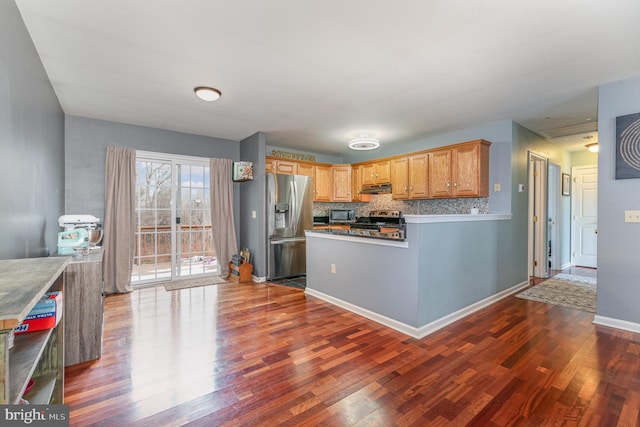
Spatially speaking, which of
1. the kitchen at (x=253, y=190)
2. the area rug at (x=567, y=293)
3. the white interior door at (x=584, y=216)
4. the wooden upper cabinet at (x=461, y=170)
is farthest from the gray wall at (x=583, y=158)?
the wooden upper cabinet at (x=461, y=170)

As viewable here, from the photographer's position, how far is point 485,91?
10.1 feet

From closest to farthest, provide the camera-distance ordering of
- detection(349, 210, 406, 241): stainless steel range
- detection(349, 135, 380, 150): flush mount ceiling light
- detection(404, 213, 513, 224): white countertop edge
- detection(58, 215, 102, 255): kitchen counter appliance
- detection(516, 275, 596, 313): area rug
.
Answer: detection(58, 215, 102, 255): kitchen counter appliance, detection(404, 213, 513, 224): white countertop edge, detection(516, 275, 596, 313): area rug, detection(349, 135, 380, 150): flush mount ceiling light, detection(349, 210, 406, 241): stainless steel range

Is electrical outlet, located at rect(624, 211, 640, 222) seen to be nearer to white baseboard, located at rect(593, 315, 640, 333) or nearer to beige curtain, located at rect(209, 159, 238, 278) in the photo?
white baseboard, located at rect(593, 315, 640, 333)

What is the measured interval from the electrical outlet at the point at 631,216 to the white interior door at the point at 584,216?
12.4ft

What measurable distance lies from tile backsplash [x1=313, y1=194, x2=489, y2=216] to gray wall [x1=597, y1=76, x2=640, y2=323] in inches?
57.1

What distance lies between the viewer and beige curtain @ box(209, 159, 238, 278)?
505 cm

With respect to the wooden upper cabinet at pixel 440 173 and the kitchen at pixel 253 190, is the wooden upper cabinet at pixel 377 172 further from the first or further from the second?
the wooden upper cabinet at pixel 440 173

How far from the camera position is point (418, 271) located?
2.75 metres

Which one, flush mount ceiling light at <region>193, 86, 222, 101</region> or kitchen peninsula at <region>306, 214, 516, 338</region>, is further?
flush mount ceiling light at <region>193, 86, 222, 101</region>

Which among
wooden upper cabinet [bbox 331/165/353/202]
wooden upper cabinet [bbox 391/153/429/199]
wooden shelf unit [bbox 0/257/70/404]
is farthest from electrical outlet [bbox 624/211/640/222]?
wooden shelf unit [bbox 0/257/70/404]

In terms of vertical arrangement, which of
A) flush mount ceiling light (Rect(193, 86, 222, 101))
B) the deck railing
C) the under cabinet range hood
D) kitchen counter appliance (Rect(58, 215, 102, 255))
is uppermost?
flush mount ceiling light (Rect(193, 86, 222, 101))

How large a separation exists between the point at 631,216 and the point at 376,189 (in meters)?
3.49

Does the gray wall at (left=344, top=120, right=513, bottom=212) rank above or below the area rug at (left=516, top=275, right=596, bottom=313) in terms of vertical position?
above

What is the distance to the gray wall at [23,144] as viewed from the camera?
68.3 inches
